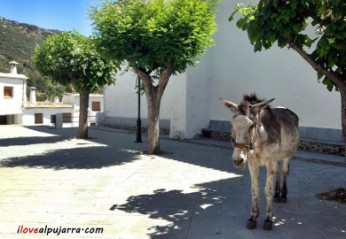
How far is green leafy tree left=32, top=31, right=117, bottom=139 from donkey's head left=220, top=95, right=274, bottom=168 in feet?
41.0

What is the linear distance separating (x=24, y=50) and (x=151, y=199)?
86273mm

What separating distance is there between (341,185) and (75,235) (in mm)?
6600

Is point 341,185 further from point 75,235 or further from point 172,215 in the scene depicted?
point 75,235

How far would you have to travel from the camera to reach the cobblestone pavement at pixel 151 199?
16.7 feet

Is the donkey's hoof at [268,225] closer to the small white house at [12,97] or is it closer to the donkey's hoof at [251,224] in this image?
the donkey's hoof at [251,224]

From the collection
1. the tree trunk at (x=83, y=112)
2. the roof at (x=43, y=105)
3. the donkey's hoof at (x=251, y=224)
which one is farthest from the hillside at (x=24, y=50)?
the donkey's hoof at (x=251, y=224)

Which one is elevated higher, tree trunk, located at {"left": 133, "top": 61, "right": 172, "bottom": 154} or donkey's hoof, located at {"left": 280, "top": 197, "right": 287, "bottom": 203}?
tree trunk, located at {"left": 133, "top": 61, "right": 172, "bottom": 154}

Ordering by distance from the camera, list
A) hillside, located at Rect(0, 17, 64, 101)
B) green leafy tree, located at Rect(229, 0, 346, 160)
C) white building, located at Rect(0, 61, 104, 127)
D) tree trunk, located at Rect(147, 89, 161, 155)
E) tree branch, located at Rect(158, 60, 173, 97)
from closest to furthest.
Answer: green leafy tree, located at Rect(229, 0, 346, 160) < tree branch, located at Rect(158, 60, 173, 97) < tree trunk, located at Rect(147, 89, 161, 155) < white building, located at Rect(0, 61, 104, 127) < hillside, located at Rect(0, 17, 64, 101)

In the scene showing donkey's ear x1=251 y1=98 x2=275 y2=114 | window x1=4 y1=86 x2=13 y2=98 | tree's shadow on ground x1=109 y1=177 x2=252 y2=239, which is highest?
window x1=4 y1=86 x2=13 y2=98

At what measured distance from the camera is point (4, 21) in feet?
298

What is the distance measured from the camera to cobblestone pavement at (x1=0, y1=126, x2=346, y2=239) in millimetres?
5094

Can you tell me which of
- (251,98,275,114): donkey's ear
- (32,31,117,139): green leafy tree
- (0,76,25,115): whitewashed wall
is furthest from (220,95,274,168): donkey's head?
(0,76,25,115): whitewashed wall

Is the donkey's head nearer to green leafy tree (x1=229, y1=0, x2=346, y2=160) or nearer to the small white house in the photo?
green leafy tree (x1=229, y1=0, x2=346, y2=160)

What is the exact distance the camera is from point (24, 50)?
81562 mm
